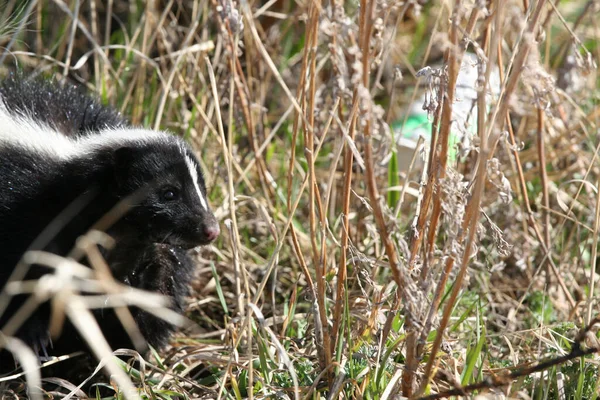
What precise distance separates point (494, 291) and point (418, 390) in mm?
1639

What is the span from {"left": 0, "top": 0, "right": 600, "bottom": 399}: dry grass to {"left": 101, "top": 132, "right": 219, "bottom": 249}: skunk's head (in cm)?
27

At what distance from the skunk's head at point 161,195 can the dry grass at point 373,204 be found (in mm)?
271

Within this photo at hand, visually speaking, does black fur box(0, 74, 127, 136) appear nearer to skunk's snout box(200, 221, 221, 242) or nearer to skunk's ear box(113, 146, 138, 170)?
skunk's ear box(113, 146, 138, 170)

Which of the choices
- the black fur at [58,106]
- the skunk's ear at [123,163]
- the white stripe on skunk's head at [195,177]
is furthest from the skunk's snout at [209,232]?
the black fur at [58,106]

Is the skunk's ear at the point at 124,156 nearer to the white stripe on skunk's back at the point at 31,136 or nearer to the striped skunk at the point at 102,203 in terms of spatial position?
the striped skunk at the point at 102,203

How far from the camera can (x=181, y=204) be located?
374cm

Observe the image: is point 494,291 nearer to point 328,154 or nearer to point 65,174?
point 328,154

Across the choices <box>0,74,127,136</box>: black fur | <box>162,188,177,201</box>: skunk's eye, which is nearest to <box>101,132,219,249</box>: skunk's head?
<box>162,188,177,201</box>: skunk's eye

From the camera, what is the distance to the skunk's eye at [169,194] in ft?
12.3

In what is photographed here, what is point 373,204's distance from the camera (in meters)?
2.63

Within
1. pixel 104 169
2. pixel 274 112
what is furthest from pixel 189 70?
pixel 104 169

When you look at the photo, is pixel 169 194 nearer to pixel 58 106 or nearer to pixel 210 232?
pixel 210 232

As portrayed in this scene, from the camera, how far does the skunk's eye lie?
375cm

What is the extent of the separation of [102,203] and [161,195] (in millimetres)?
276
